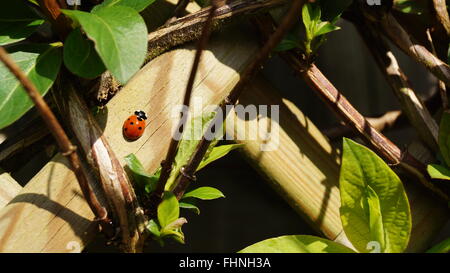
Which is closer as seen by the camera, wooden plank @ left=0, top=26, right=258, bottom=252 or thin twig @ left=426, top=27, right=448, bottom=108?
wooden plank @ left=0, top=26, right=258, bottom=252

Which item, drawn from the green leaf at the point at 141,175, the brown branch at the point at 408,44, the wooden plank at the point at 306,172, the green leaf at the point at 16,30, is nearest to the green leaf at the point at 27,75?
the green leaf at the point at 16,30

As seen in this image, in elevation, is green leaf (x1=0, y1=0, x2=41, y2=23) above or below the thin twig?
above

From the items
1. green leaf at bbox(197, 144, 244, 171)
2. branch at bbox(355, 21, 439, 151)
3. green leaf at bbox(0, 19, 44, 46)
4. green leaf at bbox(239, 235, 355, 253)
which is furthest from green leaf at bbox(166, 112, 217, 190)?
branch at bbox(355, 21, 439, 151)

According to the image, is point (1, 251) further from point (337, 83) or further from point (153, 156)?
point (337, 83)

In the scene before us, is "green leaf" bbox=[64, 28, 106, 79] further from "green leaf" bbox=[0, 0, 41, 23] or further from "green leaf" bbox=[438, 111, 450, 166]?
"green leaf" bbox=[438, 111, 450, 166]

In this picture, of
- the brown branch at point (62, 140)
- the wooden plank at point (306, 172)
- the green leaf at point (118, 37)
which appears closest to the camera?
the brown branch at point (62, 140)

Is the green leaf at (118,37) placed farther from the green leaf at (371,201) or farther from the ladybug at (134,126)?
the green leaf at (371,201)

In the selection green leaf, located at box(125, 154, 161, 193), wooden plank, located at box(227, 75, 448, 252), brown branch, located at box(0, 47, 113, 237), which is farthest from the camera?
wooden plank, located at box(227, 75, 448, 252)
